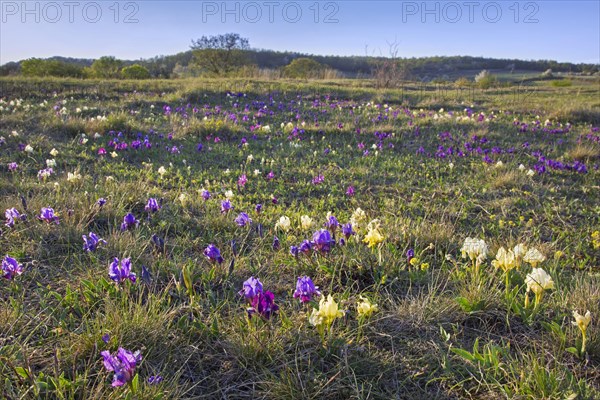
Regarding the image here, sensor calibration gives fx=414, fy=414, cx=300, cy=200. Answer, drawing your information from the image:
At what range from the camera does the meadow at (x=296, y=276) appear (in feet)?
6.21

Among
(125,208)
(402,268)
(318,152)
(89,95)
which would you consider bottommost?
(402,268)

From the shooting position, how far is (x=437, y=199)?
4941 mm

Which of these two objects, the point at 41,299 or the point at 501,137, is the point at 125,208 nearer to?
the point at 41,299

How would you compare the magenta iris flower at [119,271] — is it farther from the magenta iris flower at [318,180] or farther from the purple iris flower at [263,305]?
the magenta iris flower at [318,180]

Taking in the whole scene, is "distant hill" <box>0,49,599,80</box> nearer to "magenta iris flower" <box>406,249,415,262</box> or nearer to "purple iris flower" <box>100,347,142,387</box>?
"magenta iris flower" <box>406,249,415,262</box>

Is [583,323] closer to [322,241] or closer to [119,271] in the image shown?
[322,241]

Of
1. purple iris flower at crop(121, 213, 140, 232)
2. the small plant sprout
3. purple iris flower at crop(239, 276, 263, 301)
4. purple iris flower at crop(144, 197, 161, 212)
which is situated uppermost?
purple iris flower at crop(144, 197, 161, 212)

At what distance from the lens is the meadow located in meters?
1.89

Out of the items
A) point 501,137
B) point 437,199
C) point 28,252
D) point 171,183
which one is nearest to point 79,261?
point 28,252

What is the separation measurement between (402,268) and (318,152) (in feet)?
14.4

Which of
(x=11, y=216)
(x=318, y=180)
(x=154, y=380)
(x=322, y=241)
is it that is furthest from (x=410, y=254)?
(x=11, y=216)

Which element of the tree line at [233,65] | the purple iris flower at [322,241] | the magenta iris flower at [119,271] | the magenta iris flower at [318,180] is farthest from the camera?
the tree line at [233,65]

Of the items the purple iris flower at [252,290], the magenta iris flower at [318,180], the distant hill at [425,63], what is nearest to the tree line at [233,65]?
the distant hill at [425,63]

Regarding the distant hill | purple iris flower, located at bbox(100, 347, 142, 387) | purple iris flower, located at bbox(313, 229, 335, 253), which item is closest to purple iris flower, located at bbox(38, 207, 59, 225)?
purple iris flower, located at bbox(100, 347, 142, 387)
